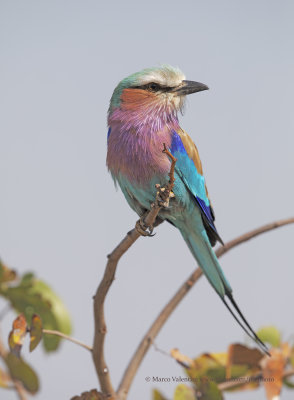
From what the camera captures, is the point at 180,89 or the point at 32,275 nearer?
the point at 32,275

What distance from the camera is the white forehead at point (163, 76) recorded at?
2721 millimetres

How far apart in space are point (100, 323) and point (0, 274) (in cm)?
45

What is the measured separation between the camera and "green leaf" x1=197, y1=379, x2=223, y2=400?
1.71m

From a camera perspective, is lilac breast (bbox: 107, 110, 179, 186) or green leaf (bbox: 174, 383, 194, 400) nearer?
green leaf (bbox: 174, 383, 194, 400)

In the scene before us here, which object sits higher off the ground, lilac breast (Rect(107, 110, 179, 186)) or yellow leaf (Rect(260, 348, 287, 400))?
lilac breast (Rect(107, 110, 179, 186))

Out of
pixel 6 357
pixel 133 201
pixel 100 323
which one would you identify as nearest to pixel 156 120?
pixel 133 201

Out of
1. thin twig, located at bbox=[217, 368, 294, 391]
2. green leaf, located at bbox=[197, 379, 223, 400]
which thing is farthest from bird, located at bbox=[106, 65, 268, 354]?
green leaf, located at bbox=[197, 379, 223, 400]

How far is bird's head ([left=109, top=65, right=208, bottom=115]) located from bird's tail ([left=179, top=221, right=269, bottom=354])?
0.66 metres

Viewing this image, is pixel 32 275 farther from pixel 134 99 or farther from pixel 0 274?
pixel 134 99

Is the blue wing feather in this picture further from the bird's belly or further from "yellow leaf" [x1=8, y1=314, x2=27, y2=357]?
"yellow leaf" [x1=8, y1=314, x2=27, y2=357]

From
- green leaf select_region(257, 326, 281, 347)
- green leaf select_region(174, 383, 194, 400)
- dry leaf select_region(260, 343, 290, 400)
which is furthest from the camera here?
green leaf select_region(257, 326, 281, 347)

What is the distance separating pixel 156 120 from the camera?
8.91ft

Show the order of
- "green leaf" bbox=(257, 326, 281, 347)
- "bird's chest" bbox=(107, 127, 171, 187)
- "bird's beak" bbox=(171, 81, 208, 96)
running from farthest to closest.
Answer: "bird's beak" bbox=(171, 81, 208, 96) → "bird's chest" bbox=(107, 127, 171, 187) → "green leaf" bbox=(257, 326, 281, 347)

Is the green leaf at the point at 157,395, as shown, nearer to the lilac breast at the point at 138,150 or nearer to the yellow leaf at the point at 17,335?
the yellow leaf at the point at 17,335
